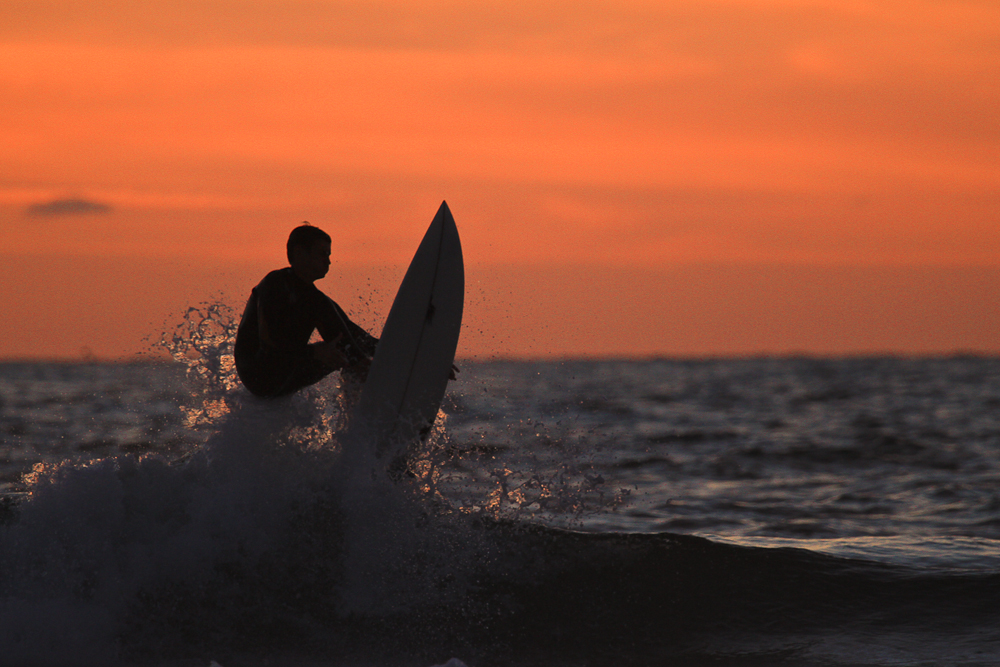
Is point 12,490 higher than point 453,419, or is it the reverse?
point 453,419

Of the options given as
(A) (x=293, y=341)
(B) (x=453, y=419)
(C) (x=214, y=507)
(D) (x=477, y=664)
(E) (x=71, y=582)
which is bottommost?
(D) (x=477, y=664)

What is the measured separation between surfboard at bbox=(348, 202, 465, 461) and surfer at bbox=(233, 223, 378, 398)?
1.12ft

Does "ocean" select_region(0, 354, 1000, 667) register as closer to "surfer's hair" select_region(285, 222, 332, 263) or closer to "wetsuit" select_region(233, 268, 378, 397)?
"wetsuit" select_region(233, 268, 378, 397)

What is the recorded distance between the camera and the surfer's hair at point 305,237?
6.08 m

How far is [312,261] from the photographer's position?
20.0 ft

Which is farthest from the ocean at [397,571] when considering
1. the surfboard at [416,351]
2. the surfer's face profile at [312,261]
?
the surfer's face profile at [312,261]

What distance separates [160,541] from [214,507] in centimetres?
38

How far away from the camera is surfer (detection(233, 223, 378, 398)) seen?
5957mm

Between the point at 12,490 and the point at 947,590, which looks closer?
the point at 947,590

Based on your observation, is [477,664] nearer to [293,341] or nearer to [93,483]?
[293,341]

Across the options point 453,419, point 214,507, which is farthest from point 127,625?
point 453,419

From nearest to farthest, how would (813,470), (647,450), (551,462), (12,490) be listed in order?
1. (551,462)
2. (12,490)
3. (813,470)
4. (647,450)

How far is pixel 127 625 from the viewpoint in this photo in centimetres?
547

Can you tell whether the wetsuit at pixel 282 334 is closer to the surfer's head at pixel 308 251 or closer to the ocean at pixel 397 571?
the surfer's head at pixel 308 251
